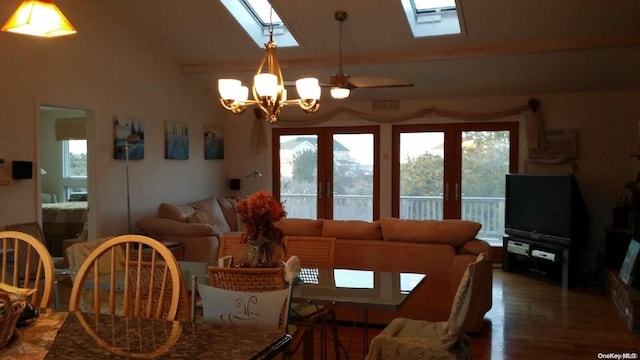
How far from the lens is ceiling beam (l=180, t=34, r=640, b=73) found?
18.9 ft

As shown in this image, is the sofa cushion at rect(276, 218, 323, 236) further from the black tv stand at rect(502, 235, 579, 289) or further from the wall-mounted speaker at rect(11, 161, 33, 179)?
the black tv stand at rect(502, 235, 579, 289)

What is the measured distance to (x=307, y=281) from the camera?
128 inches

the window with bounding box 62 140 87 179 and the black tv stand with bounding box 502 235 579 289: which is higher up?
the window with bounding box 62 140 87 179

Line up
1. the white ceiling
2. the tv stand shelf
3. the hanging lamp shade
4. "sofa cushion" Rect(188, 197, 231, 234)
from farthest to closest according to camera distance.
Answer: "sofa cushion" Rect(188, 197, 231, 234), the white ceiling, the tv stand shelf, the hanging lamp shade

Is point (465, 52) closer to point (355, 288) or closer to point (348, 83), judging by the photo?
point (348, 83)

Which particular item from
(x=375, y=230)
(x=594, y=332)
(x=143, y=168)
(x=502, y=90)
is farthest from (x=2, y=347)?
(x=502, y=90)

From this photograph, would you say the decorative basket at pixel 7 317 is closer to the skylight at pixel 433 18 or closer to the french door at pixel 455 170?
the skylight at pixel 433 18

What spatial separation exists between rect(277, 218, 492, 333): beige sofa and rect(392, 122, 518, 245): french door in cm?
342

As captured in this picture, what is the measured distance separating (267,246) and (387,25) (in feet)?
12.0

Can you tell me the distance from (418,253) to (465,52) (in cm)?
303

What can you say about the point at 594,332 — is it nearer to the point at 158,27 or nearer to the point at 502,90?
the point at 502,90

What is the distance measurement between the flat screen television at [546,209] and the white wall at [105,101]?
4575 millimetres

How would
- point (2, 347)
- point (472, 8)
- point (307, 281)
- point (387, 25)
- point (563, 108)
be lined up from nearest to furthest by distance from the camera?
1. point (2, 347)
2. point (307, 281)
3. point (472, 8)
4. point (387, 25)
5. point (563, 108)

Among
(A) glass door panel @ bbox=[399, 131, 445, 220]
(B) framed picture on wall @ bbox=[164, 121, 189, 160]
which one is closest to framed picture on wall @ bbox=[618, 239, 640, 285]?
(A) glass door panel @ bbox=[399, 131, 445, 220]
